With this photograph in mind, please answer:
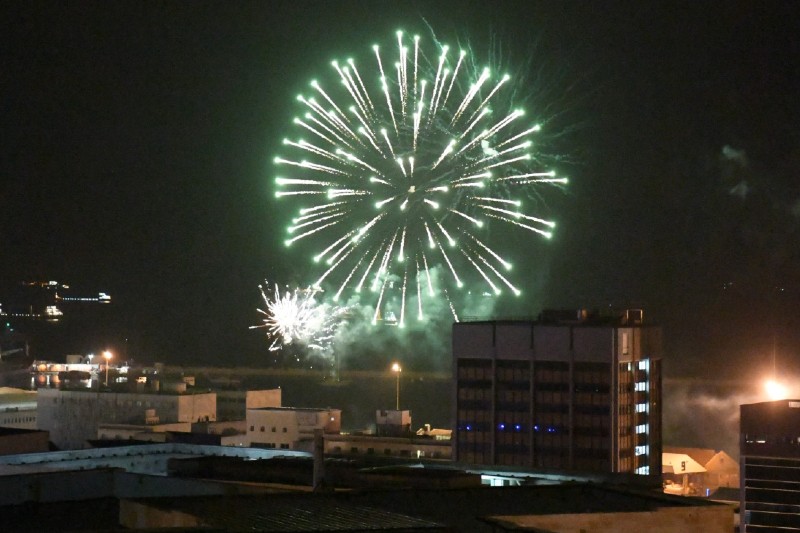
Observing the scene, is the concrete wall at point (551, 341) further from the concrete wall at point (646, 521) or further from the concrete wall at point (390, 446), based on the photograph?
the concrete wall at point (646, 521)

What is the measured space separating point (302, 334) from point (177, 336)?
5820cm

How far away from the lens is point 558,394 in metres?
34.6

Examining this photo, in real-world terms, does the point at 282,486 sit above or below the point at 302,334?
below

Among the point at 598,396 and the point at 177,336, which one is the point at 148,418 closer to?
the point at 598,396

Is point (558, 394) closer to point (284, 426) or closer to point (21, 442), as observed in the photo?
point (284, 426)

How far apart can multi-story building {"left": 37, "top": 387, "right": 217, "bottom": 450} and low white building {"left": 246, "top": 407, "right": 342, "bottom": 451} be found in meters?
3.31

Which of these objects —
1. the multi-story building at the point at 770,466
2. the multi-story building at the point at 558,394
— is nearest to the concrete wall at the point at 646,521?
the multi-story building at the point at 558,394

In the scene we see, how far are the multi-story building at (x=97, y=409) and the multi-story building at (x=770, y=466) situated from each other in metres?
17.9

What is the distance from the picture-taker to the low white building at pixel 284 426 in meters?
40.9

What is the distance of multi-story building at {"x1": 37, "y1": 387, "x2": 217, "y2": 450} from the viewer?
145 ft

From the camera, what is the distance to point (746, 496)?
35.2 meters

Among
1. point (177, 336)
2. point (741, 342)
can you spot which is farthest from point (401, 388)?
point (177, 336)

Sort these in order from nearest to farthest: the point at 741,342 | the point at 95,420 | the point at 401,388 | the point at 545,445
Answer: the point at 545,445 → the point at 95,420 → the point at 741,342 → the point at 401,388

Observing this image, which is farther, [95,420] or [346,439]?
[95,420]
